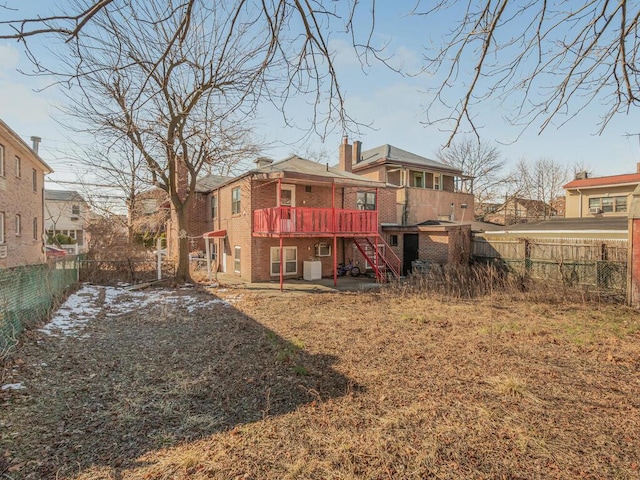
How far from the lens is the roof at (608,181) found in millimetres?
23475

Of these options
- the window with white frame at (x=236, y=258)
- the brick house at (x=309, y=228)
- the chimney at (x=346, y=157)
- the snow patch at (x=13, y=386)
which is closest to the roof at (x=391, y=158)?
the chimney at (x=346, y=157)

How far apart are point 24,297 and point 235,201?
10327 mm

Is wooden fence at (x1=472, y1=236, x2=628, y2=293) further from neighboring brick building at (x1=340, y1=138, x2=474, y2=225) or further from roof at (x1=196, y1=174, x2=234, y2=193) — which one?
roof at (x1=196, y1=174, x2=234, y2=193)

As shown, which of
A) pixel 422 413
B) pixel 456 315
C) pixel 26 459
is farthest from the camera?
pixel 456 315

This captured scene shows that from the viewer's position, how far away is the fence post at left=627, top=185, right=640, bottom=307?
1009 cm

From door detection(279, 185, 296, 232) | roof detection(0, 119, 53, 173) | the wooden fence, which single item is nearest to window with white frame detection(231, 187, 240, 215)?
door detection(279, 185, 296, 232)

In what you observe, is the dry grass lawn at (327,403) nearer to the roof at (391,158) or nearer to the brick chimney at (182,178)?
the brick chimney at (182,178)

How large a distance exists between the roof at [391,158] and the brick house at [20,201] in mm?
17591

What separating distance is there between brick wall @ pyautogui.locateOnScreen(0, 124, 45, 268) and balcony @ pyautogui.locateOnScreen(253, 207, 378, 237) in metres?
10.4

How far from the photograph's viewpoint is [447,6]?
329 cm

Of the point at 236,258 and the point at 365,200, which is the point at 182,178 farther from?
the point at 365,200

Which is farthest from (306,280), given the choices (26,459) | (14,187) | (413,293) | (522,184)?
(522,184)

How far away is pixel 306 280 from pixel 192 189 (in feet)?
20.7

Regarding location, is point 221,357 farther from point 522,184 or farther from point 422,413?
point 522,184
